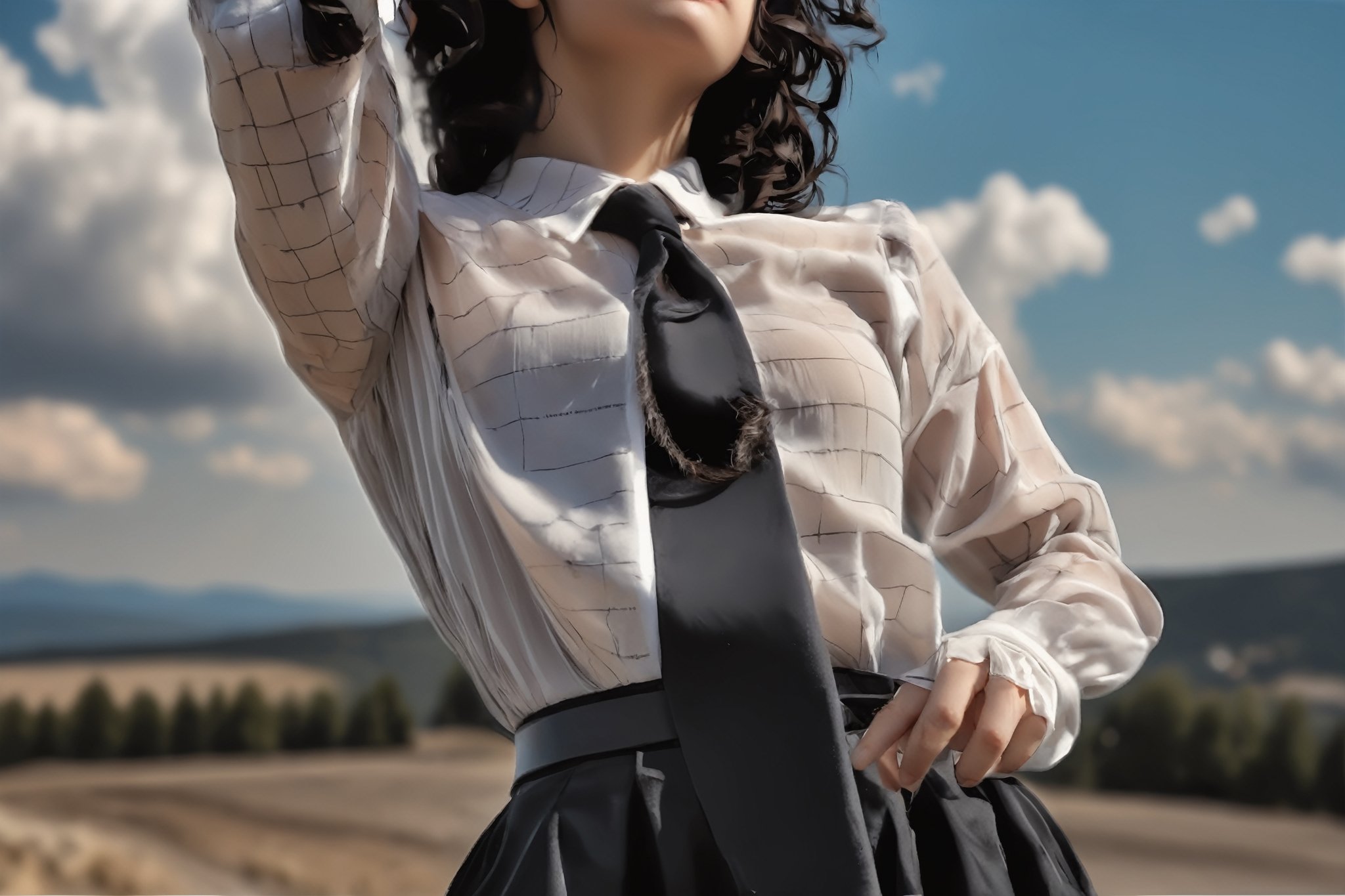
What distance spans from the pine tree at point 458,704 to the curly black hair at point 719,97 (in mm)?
4455

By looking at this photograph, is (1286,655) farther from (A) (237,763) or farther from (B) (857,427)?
(B) (857,427)

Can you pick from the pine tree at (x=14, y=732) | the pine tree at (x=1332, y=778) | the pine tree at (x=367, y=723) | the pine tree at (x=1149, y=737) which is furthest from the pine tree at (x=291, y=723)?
the pine tree at (x=1332, y=778)

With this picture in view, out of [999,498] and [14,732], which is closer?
[999,498]

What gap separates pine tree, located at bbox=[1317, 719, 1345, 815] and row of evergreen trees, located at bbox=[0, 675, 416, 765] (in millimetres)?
3525

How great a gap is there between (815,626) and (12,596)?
17.4ft

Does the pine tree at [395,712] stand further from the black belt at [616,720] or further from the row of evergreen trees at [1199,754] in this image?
the black belt at [616,720]

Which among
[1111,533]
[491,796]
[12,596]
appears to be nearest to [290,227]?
[1111,533]

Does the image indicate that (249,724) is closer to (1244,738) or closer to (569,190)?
(1244,738)

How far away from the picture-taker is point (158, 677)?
517cm

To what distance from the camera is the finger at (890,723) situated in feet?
1.74

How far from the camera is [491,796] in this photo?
16.5ft

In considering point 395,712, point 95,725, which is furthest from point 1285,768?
point 95,725

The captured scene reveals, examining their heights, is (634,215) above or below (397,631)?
above

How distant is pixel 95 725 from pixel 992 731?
5.18 meters
